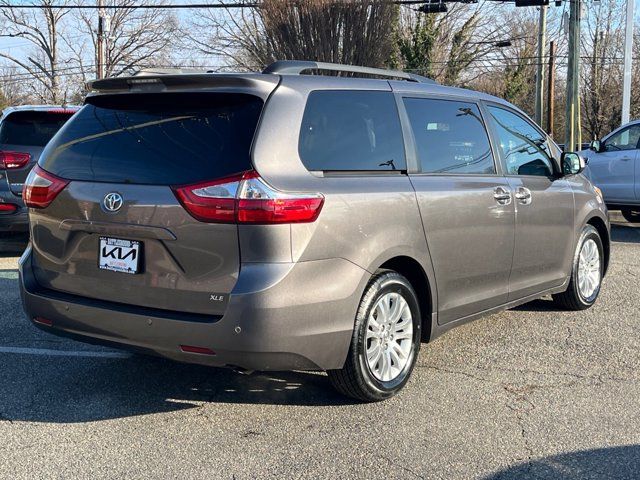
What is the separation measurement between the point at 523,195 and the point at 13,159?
19.9 ft

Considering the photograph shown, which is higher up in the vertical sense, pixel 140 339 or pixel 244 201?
pixel 244 201

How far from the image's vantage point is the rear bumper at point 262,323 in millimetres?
3293

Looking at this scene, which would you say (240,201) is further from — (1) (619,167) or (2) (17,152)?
(1) (619,167)

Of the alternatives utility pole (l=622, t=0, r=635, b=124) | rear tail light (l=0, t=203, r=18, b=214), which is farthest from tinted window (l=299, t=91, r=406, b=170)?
utility pole (l=622, t=0, r=635, b=124)

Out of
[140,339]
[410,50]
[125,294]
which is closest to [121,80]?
[125,294]

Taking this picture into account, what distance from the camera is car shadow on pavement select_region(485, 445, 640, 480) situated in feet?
10.4

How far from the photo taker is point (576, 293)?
596 cm

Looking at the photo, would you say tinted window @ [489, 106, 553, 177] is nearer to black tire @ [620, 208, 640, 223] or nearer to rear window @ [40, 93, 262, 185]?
rear window @ [40, 93, 262, 185]

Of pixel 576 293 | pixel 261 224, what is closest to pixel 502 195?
pixel 576 293

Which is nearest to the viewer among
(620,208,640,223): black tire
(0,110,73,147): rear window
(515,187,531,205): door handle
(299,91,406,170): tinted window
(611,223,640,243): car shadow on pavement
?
(299,91,406,170): tinted window

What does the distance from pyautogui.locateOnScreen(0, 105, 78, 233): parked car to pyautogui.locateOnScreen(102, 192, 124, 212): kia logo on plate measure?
16.7ft

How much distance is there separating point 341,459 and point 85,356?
2308 millimetres

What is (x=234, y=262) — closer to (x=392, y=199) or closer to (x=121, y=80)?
(x=392, y=199)

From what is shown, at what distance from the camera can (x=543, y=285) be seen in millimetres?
5461
